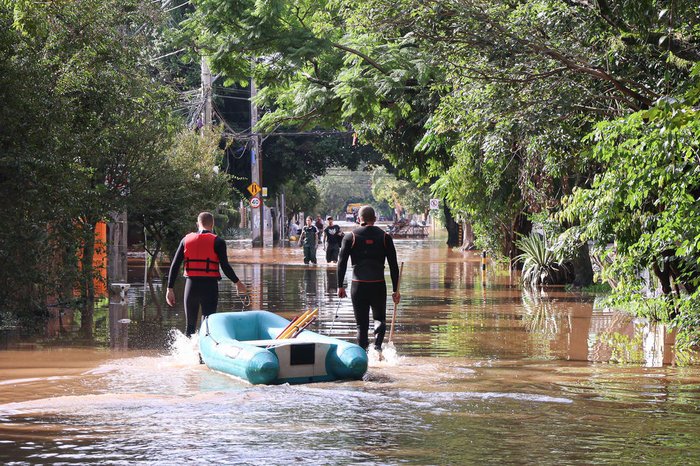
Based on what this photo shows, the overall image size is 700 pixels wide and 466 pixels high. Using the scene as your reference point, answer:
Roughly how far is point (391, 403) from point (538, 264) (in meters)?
16.4

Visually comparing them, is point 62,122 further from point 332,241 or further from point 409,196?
point 409,196

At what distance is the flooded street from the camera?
7633 mm

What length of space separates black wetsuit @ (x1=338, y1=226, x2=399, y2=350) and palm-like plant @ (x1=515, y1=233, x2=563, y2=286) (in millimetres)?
12981

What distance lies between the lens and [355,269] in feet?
41.6

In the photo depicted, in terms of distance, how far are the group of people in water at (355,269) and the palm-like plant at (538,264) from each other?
12.9 m

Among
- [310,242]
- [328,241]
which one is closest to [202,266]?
[328,241]

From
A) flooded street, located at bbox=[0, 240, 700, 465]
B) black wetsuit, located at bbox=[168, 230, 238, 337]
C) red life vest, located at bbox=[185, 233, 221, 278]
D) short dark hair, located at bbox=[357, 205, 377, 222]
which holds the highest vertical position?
short dark hair, located at bbox=[357, 205, 377, 222]

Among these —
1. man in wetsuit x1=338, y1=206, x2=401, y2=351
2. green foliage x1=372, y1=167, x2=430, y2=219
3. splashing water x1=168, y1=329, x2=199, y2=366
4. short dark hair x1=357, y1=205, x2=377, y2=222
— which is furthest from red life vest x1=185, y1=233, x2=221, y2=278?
green foliage x1=372, y1=167, x2=430, y2=219

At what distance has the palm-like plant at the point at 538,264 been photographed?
999 inches

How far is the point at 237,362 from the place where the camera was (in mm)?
10906

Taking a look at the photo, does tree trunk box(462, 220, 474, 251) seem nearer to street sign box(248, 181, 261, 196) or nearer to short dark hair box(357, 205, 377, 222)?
street sign box(248, 181, 261, 196)

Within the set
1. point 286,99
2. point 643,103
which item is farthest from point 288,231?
point 643,103

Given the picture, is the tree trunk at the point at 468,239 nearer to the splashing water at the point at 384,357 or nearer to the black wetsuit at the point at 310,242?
the black wetsuit at the point at 310,242

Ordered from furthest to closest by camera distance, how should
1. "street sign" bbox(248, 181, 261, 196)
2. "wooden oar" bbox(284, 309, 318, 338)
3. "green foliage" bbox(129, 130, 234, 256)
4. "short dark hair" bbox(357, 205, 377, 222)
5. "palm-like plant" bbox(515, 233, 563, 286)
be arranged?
"street sign" bbox(248, 181, 261, 196) < "palm-like plant" bbox(515, 233, 563, 286) < "green foliage" bbox(129, 130, 234, 256) < "short dark hair" bbox(357, 205, 377, 222) < "wooden oar" bbox(284, 309, 318, 338)
